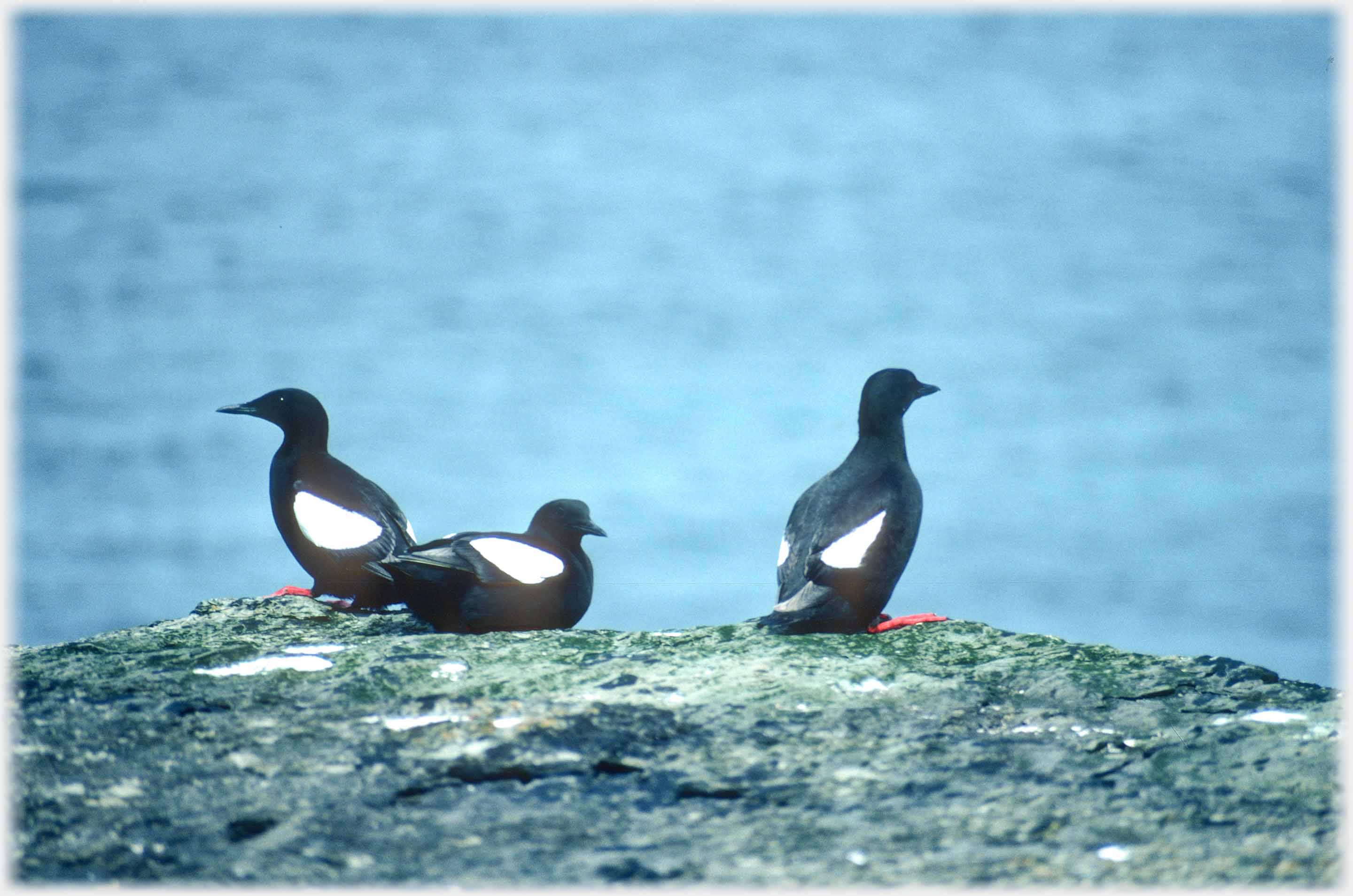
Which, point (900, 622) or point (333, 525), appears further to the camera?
point (333, 525)

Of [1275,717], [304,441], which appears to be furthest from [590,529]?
[1275,717]

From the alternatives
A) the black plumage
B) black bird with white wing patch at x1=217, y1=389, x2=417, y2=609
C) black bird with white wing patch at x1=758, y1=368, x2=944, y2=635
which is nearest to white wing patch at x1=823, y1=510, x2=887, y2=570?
black bird with white wing patch at x1=758, y1=368, x2=944, y2=635

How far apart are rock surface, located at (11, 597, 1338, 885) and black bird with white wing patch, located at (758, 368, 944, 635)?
29 centimetres

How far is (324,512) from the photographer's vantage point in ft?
19.7

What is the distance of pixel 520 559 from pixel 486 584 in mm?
192

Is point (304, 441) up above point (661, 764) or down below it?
above

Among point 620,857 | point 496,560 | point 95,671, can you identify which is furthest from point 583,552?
point 620,857

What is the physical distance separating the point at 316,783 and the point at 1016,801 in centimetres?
181

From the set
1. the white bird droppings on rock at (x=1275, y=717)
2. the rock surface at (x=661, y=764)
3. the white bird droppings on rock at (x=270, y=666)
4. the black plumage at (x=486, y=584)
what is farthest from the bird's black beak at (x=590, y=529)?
the white bird droppings on rock at (x=1275, y=717)

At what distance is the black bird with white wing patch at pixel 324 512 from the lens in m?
5.84

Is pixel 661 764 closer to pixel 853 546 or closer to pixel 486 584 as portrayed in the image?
pixel 486 584

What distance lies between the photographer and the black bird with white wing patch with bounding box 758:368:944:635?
5.23 meters

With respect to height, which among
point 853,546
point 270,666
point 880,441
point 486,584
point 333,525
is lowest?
point 270,666

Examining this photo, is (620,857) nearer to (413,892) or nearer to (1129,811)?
(413,892)
